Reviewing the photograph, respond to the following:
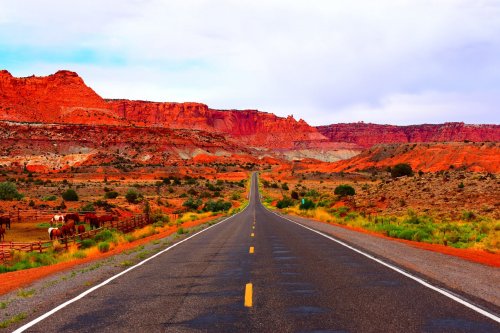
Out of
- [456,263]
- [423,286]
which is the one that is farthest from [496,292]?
[456,263]

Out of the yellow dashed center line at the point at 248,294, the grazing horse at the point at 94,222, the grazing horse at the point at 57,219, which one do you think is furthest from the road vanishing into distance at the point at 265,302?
the grazing horse at the point at 57,219

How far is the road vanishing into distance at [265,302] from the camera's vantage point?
6625 mm

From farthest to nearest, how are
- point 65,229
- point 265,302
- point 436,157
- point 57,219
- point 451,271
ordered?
point 436,157 < point 57,219 < point 65,229 < point 451,271 < point 265,302

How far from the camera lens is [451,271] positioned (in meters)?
11.1

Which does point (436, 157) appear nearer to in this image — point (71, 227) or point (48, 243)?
point (71, 227)

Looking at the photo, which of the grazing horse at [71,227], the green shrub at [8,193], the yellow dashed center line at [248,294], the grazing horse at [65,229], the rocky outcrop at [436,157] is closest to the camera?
the yellow dashed center line at [248,294]

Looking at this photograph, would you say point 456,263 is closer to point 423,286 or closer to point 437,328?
point 423,286

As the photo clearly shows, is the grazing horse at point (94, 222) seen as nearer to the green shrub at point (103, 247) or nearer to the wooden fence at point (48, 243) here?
the wooden fence at point (48, 243)

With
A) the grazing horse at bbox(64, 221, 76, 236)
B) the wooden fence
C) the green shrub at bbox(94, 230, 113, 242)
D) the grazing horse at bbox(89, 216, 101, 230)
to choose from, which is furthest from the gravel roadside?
the grazing horse at bbox(89, 216, 101, 230)

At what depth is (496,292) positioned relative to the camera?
8.66 m

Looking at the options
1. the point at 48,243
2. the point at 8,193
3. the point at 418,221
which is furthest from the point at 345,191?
the point at 8,193

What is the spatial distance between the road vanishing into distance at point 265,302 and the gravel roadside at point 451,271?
0.58 m

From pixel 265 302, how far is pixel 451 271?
549cm

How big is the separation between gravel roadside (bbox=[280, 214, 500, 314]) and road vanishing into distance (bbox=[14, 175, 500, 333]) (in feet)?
1.90
